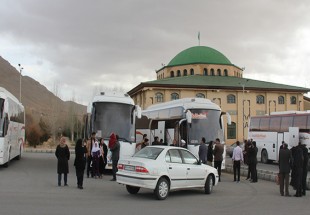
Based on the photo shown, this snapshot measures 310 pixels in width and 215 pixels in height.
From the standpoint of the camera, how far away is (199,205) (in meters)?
12.6

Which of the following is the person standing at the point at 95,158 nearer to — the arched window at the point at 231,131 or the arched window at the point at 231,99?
the arched window at the point at 231,131

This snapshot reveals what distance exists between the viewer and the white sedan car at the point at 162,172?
13164 mm

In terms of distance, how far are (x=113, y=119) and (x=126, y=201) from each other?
8991 millimetres

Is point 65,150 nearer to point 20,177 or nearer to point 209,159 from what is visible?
point 20,177

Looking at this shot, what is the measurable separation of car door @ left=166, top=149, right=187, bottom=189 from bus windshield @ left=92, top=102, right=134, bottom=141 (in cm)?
715

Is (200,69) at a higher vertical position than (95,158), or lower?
higher

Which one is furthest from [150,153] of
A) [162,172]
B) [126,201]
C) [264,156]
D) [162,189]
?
[264,156]

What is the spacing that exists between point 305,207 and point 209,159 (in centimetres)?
786

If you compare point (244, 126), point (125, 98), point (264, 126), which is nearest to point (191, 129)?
point (125, 98)

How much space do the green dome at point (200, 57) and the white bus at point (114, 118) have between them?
64.1m

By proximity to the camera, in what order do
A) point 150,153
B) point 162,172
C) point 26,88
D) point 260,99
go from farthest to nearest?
1. point 26,88
2. point 260,99
3. point 150,153
4. point 162,172

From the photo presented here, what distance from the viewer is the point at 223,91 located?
252 ft

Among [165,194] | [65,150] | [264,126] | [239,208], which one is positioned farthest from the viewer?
[264,126]

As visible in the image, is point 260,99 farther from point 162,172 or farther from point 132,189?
point 162,172
